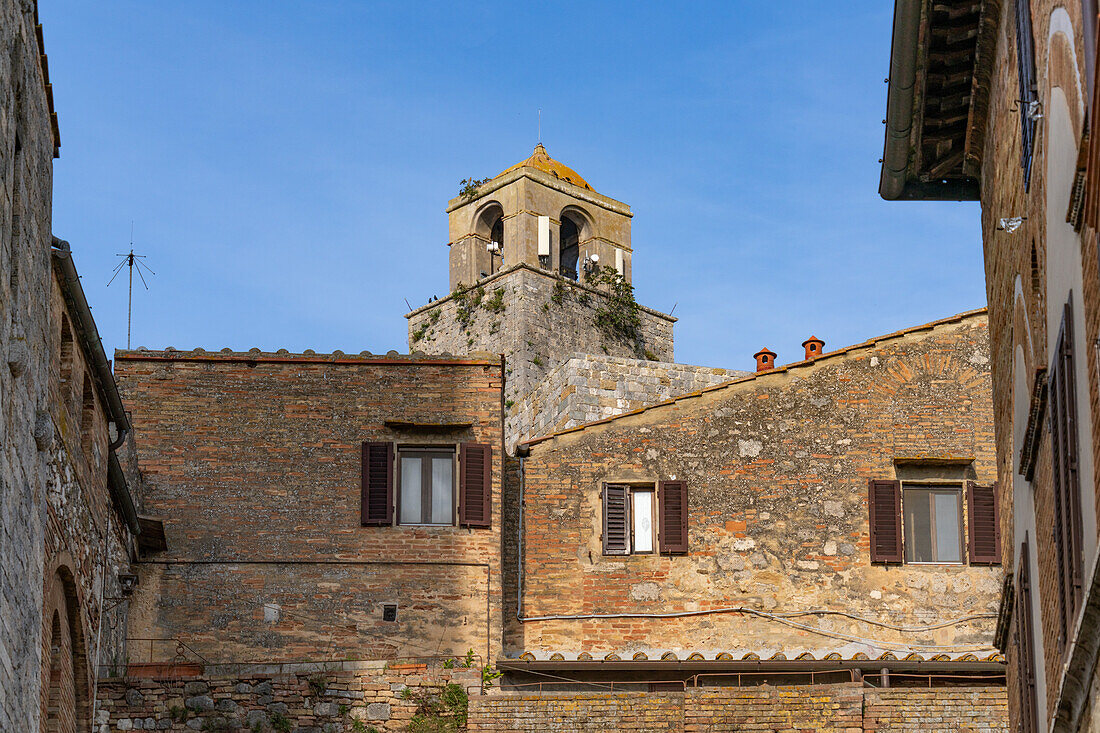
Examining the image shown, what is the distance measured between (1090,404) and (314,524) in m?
15.0

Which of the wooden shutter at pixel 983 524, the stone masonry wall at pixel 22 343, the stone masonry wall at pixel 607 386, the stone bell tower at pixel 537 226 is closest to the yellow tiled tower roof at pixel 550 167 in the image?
the stone bell tower at pixel 537 226

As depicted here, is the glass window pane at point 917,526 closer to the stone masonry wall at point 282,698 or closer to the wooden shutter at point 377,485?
the stone masonry wall at point 282,698

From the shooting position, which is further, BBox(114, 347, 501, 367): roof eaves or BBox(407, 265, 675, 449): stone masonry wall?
BBox(407, 265, 675, 449): stone masonry wall

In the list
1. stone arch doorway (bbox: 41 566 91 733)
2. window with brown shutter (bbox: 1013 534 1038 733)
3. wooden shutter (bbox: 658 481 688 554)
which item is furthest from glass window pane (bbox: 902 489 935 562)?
stone arch doorway (bbox: 41 566 91 733)

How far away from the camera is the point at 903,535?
75.6 ft

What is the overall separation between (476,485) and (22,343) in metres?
10.8

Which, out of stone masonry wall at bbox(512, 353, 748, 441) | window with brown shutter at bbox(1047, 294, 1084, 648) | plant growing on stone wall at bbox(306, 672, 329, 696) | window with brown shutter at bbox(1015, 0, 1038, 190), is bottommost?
plant growing on stone wall at bbox(306, 672, 329, 696)

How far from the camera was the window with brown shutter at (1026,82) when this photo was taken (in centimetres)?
995

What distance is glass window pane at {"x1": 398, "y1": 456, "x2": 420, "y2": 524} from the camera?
22344 millimetres

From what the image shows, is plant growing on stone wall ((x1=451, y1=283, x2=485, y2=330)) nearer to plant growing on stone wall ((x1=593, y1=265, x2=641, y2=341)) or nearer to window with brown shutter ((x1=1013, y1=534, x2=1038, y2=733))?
plant growing on stone wall ((x1=593, y1=265, x2=641, y2=341))

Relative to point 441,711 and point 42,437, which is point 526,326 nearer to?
point 441,711

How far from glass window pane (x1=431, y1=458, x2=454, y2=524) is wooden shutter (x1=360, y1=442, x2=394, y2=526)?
1.92 feet

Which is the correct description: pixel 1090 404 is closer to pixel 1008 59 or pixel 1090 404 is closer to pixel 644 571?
pixel 1008 59

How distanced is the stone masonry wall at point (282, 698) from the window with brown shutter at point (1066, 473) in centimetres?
1134
